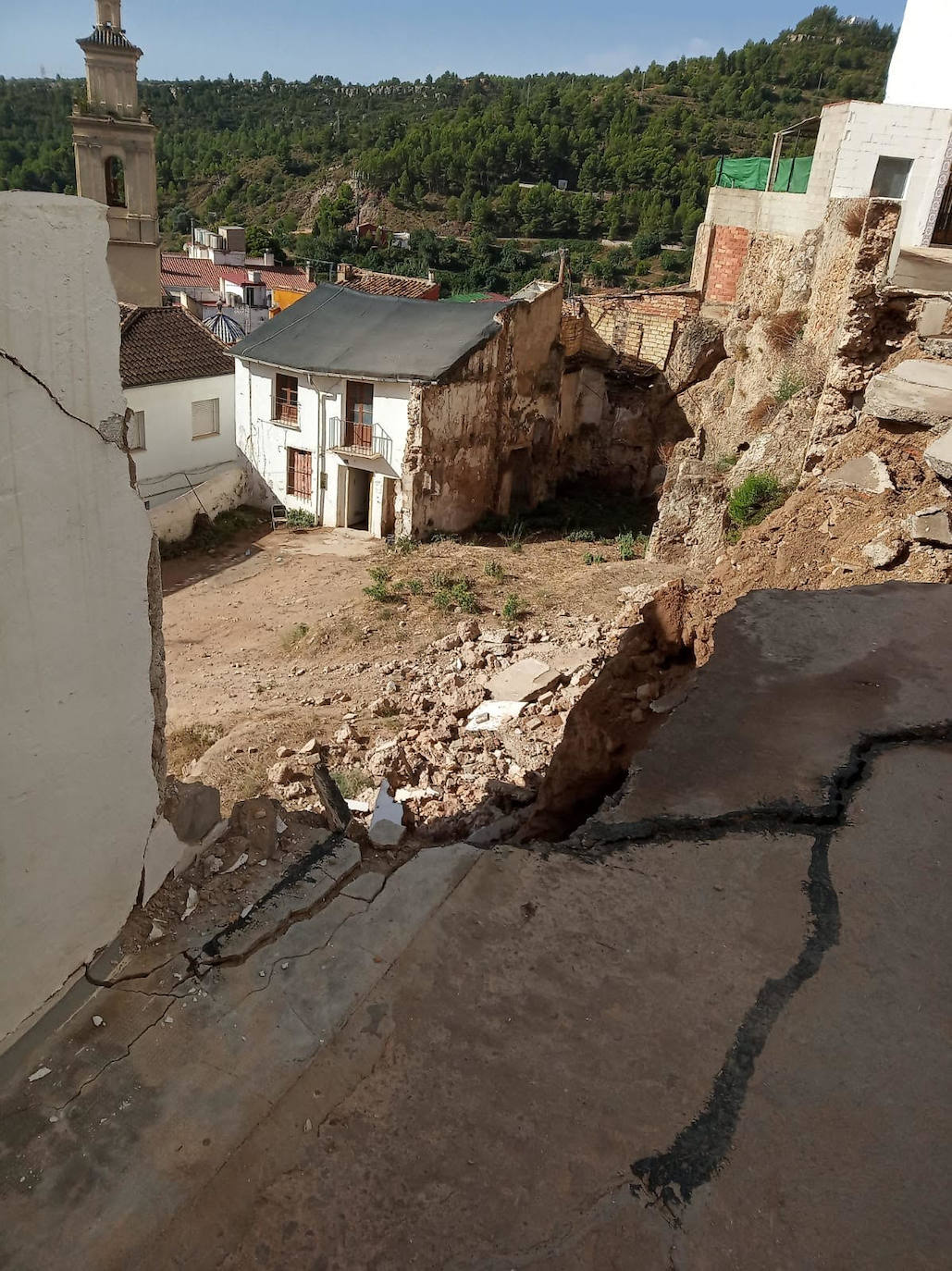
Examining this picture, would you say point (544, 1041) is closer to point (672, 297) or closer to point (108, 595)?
point (108, 595)

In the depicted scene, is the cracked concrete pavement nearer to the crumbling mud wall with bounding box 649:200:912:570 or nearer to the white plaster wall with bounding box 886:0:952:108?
the crumbling mud wall with bounding box 649:200:912:570

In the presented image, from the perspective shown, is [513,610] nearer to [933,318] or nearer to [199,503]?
[933,318]

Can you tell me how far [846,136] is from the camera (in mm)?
16594

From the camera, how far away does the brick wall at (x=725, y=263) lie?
67.6 feet

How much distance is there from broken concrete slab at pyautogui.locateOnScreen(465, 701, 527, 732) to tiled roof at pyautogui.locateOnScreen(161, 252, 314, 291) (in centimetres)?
2777

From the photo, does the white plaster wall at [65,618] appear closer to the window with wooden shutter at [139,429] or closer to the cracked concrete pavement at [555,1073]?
the cracked concrete pavement at [555,1073]

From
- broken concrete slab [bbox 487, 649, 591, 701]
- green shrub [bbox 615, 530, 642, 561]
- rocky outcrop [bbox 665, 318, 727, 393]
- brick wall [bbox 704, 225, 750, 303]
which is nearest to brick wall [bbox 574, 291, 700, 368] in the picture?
rocky outcrop [bbox 665, 318, 727, 393]

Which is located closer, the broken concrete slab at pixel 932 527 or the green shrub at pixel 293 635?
the broken concrete slab at pixel 932 527

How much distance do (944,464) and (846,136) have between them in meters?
12.0

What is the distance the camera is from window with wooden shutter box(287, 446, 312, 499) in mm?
20016

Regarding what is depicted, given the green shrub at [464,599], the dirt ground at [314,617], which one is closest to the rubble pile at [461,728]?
the dirt ground at [314,617]

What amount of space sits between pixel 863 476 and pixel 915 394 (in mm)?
1132

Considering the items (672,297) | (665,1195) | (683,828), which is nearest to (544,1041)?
(665,1195)

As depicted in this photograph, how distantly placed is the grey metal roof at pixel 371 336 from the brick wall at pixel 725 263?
5.68 metres
